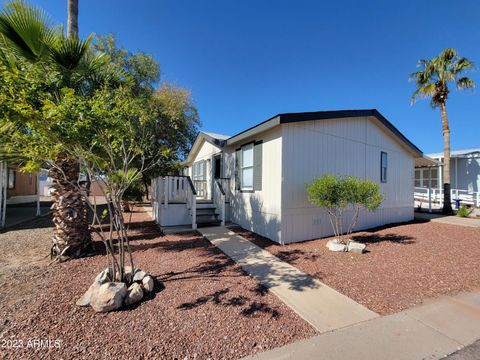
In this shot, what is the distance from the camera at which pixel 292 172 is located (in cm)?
679

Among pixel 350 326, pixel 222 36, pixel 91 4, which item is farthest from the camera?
pixel 222 36

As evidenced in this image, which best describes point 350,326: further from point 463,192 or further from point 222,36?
point 463,192

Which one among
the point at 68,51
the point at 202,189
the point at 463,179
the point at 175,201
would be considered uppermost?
the point at 68,51

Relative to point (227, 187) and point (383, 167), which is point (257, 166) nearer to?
point (227, 187)

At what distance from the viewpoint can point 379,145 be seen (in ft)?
31.2

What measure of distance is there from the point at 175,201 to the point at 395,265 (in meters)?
7.12

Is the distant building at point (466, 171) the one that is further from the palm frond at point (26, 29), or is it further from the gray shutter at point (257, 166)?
the palm frond at point (26, 29)

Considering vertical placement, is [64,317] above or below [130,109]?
below

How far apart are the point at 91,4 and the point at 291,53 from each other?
836 centimetres

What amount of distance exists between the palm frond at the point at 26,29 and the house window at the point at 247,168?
586cm

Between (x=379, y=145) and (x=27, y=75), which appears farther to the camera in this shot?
(x=379, y=145)

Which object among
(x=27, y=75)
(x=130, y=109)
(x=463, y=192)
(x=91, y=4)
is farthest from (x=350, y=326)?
(x=463, y=192)

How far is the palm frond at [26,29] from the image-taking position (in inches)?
156

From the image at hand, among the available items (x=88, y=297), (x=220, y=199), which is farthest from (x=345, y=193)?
(x=88, y=297)
